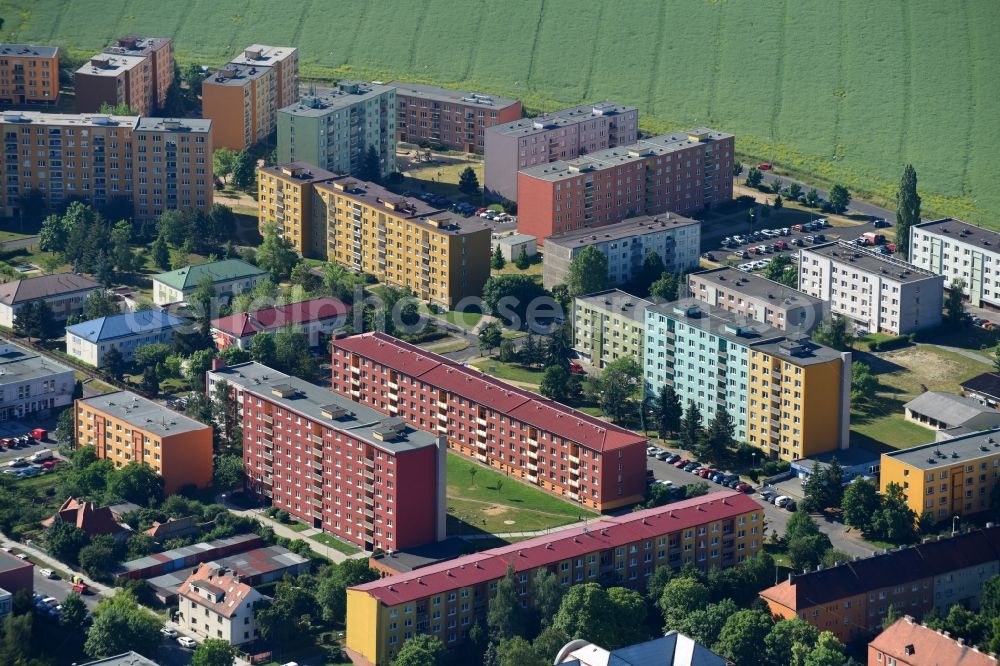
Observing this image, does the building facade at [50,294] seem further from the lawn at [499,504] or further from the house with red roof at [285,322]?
the lawn at [499,504]

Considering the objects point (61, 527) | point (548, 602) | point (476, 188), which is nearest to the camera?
point (548, 602)

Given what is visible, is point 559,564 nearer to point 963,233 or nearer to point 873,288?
point 873,288

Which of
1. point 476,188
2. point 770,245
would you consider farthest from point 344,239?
point 770,245

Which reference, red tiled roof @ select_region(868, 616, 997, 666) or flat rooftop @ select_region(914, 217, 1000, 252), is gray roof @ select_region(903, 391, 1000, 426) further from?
red tiled roof @ select_region(868, 616, 997, 666)

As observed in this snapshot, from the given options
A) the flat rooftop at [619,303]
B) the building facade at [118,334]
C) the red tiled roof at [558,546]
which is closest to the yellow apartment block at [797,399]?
the red tiled roof at [558,546]

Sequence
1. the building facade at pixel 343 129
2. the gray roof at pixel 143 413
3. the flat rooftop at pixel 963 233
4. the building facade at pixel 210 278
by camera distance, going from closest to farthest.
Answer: the gray roof at pixel 143 413, the building facade at pixel 210 278, the flat rooftop at pixel 963 233, the building facade at pixel 343 129

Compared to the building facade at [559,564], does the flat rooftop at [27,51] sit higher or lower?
higher

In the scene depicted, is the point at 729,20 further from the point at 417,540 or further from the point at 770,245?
the point at 417,540
